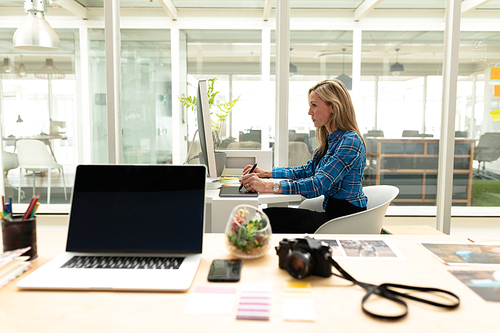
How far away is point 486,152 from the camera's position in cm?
354

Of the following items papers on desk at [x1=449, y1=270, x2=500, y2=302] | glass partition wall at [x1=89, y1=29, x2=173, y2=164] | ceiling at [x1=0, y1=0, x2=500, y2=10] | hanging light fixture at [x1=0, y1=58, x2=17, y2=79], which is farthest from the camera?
hanging light fixture at [x1=0, y1=58, x2=17, y2=79]

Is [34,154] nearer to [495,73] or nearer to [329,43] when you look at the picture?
[329,43]

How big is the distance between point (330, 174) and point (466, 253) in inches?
38.6

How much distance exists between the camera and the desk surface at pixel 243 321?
2.39 ft

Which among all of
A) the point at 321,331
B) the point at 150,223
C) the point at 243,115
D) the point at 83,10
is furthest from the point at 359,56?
the point at 321,331

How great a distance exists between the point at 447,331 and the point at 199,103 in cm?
181

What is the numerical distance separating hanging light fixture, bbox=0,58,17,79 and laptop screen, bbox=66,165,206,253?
3158mm

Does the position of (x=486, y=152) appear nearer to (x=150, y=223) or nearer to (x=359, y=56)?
(x=359, y=56)

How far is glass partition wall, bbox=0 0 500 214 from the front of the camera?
3348mm

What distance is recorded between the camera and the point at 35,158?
12.2 feet

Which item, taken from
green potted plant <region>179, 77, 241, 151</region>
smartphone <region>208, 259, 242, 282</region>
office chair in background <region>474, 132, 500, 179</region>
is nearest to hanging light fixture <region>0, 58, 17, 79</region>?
green potted plant <region>179, 77, 241, 151</region>

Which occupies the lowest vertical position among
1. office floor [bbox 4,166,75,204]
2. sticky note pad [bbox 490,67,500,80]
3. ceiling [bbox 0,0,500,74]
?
office floor [bbox 4,166,75,204]

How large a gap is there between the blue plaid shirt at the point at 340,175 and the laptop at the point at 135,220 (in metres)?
1.07

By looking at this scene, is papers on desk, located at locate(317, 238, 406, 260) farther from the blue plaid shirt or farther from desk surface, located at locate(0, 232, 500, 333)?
the blue plaid shirt
